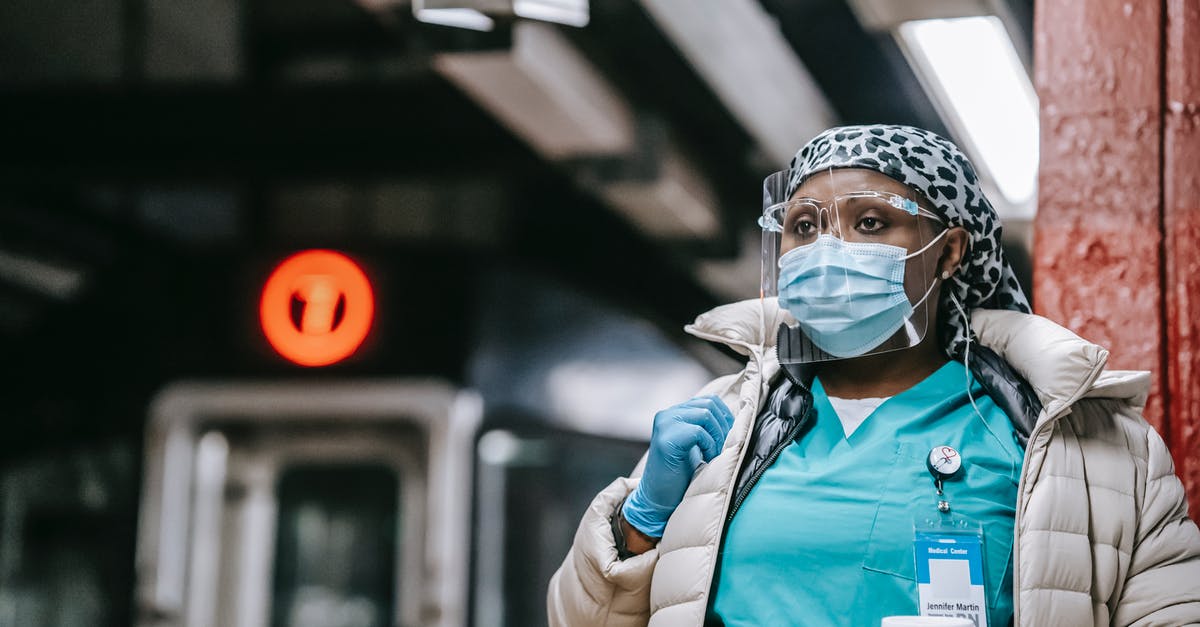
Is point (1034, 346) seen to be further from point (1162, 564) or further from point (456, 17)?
point (456, 17)

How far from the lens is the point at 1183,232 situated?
5.64ft

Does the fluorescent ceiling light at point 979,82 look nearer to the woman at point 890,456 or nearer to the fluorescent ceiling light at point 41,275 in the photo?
the woman at point 890,456

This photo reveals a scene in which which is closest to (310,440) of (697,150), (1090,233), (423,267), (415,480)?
(415,480)

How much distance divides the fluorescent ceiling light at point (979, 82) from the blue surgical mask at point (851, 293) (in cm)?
190

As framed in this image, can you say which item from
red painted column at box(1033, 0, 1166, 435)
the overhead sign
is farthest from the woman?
the overhead sign

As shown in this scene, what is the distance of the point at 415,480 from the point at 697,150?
1.72 metres

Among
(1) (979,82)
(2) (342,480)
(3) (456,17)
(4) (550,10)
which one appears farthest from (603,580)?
(2) (342,480)

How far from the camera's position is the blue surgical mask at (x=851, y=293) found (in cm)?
154

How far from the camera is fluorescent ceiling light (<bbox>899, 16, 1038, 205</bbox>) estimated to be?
334 centimetres

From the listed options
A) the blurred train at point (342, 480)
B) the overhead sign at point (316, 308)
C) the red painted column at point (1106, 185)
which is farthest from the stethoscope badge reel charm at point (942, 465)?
the overhead sign at point (316, 308)

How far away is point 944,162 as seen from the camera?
157 centimetres

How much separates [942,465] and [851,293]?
25 centimetres

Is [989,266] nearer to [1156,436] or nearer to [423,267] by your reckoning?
[1156,436]

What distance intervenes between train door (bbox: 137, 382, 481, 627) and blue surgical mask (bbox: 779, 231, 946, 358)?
309 cm
